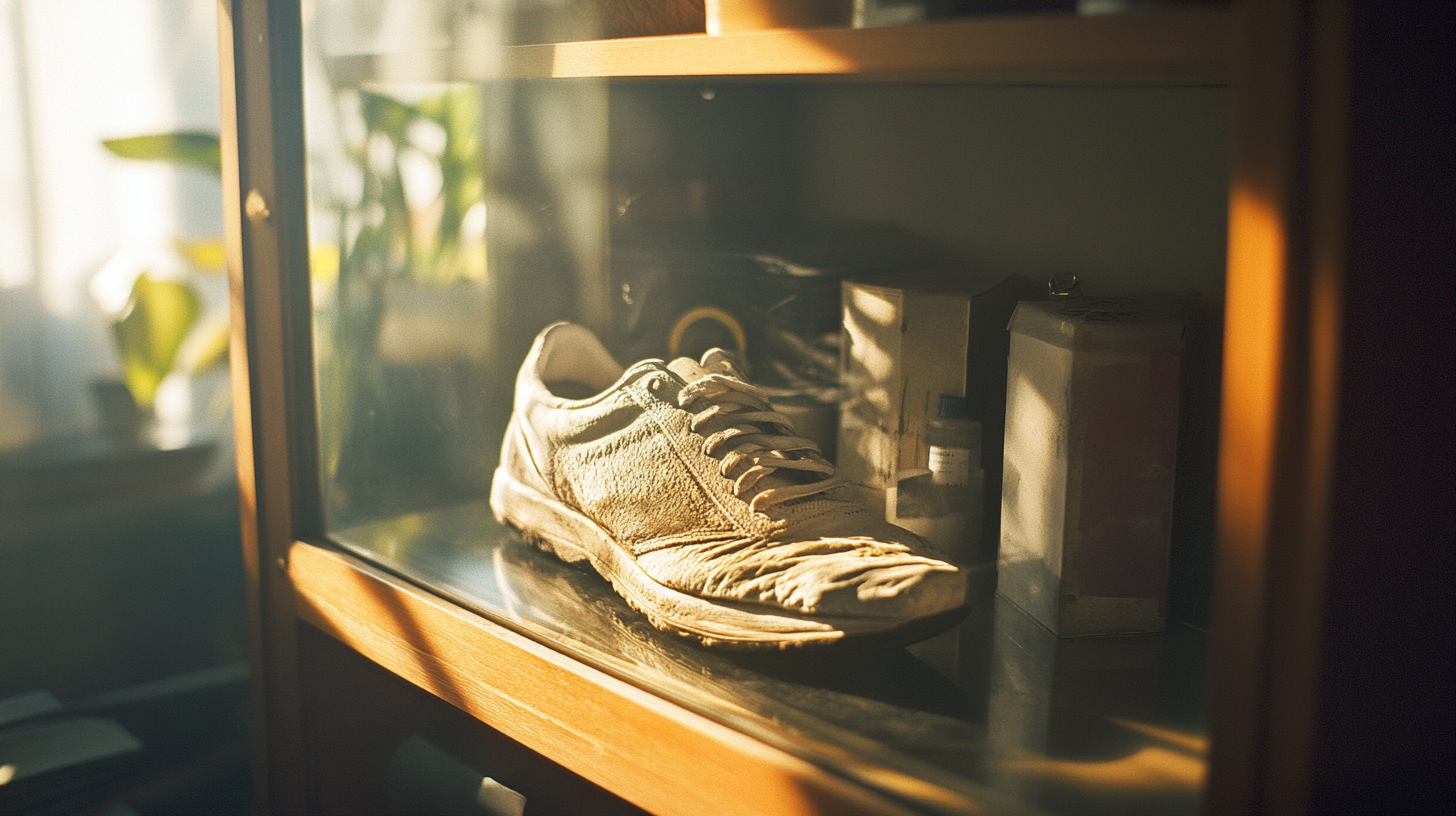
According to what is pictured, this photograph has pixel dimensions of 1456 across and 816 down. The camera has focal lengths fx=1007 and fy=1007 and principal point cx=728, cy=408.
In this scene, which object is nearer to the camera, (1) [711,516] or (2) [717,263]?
(1) [711,516]

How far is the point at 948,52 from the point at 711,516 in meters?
0.30

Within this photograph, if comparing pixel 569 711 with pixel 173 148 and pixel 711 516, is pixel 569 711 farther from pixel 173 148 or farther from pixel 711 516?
pixel 173 148

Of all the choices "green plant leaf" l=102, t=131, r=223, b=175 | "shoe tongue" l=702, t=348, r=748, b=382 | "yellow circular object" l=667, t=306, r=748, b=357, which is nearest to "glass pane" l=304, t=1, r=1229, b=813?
"yellow circular object" l=667, t=306, r=748, b=357

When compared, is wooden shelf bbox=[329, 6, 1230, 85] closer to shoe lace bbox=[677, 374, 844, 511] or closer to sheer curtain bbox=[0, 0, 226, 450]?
shoe lace bbox=[677, 374, 844, 511]

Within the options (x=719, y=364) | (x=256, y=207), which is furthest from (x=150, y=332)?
(x=719, y=364)

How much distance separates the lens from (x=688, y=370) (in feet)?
2.23

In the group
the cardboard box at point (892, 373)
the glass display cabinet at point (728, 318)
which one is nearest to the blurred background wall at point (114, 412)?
the glass display cabinet at point (728, 318)

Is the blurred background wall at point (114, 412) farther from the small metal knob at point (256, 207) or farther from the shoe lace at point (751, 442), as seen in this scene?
the shoe lace at point (751, 442)

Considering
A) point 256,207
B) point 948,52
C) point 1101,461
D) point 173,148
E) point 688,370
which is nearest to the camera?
point 948,52

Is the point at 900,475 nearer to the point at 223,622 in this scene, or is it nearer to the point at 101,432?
the point at 223,622

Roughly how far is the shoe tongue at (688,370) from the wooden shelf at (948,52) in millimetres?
191

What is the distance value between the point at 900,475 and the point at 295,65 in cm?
56

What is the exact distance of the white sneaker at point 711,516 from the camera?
519 millimetres

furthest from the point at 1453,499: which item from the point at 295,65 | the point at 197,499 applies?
the point at 197,499
